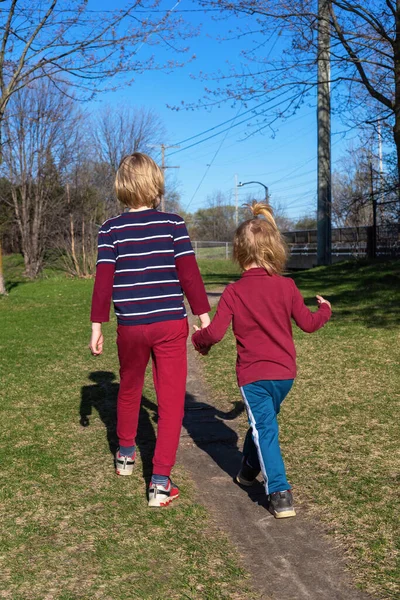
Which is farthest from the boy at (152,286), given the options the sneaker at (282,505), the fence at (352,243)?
the fence at (352,243)

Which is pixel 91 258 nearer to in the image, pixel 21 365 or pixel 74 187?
pixel 74 187

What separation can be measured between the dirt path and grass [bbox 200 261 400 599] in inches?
A: 4.1

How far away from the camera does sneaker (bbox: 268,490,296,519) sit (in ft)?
11.5

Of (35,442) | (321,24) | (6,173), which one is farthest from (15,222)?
(35,442)

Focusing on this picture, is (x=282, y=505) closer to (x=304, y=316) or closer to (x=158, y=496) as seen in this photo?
(x=158, y=496)

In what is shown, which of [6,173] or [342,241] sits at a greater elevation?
[6,173]

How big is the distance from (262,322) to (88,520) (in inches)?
54.3

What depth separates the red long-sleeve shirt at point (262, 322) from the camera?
11.7 feet

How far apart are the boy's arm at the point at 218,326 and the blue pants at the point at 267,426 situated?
0.32 metres

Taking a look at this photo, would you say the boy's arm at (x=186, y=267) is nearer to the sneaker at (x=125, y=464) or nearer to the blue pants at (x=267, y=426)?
the blue pants at (x=267, y=426)

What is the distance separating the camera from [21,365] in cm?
799

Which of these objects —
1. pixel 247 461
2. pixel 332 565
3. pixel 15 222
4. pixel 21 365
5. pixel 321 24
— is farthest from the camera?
pixel 15 222

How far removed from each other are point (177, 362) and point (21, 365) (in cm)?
476

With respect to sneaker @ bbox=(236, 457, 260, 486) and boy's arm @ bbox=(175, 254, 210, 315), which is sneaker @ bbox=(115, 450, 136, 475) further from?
boy's arm @ bbox=(175, 254, 210, 315)
